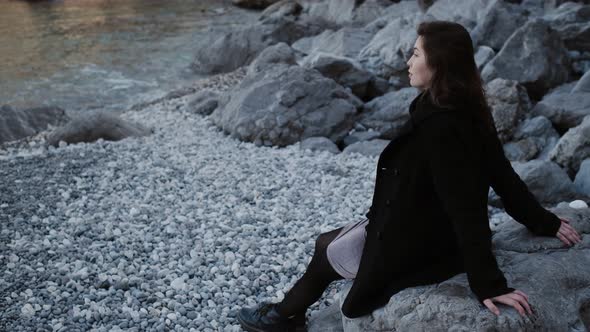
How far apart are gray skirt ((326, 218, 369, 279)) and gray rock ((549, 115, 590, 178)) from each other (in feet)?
13.0

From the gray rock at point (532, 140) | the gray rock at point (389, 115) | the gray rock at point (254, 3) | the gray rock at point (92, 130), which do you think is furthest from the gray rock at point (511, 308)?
the gray rock at point (254, 3)

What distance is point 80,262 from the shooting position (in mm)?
4457

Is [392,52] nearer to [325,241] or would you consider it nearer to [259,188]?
[259,188]

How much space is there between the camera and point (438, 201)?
9.02ft

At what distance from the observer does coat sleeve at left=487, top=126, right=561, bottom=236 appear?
2.76 metres

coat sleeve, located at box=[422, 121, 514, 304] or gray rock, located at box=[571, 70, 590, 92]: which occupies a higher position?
coat sleeve, located at box=[422, 121, 514, 304]

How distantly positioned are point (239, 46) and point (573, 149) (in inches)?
388

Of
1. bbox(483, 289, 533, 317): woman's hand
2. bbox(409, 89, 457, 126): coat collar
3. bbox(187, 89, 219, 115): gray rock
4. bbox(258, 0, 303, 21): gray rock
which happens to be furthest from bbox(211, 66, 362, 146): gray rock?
bbox(258, 0, 303, 21): gray rock

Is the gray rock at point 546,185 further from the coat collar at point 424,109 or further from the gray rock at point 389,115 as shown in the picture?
the coat collar at point 424,109

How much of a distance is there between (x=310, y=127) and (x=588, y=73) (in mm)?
3938

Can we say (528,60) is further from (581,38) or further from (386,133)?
(386,133)

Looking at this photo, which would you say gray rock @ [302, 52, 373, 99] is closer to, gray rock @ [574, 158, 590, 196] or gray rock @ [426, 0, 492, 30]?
gray rock @ [426, 0, 492, 30]

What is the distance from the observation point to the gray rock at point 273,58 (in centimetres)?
997

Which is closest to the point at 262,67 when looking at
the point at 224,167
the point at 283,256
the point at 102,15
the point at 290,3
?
the point at 224,167
